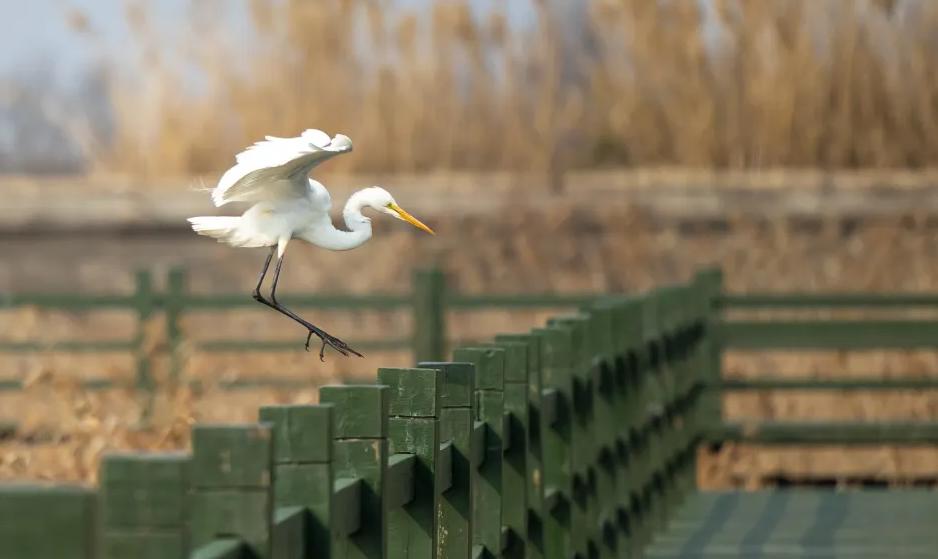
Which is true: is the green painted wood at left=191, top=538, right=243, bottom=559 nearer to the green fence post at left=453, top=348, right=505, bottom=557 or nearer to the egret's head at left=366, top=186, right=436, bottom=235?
the green fence post at left=453, top=348, right=505, bottom=557

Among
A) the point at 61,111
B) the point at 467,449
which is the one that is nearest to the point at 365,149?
the point at 61,111

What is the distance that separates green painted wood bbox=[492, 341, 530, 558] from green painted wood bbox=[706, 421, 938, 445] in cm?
558

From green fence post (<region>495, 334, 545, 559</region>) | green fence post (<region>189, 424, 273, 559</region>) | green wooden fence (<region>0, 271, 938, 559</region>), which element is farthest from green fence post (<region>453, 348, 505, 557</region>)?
green fence post (<region>189, 424, 273, 559</region>)

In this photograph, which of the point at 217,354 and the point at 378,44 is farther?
the point at 378,44

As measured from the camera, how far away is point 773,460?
1105 cm

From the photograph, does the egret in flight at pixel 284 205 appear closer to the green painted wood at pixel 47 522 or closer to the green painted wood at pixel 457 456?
the green painted wood at pixel 457 456

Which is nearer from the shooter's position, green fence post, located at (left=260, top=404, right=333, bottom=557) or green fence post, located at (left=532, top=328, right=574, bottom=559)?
green fence post, located at (left=260, top=404, right=333, bottom=557)

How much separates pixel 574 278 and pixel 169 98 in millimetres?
3204

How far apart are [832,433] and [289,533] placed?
308 inches

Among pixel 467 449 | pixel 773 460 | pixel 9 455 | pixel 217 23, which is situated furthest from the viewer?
pixel 217 23

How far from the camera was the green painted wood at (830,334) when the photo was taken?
10.2m

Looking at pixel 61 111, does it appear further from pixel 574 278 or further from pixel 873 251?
pixel 873 251

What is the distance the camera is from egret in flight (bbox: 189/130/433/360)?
4770mm

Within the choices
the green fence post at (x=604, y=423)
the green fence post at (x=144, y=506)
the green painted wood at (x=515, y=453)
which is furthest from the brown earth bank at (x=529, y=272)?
the green fence post at (x=144, y=506)
